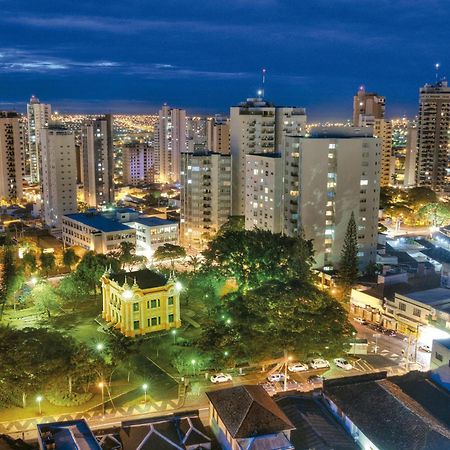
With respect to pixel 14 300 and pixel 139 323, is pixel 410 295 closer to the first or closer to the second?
pixel 139 323

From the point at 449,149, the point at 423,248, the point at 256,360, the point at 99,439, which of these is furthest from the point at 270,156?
the point at 449,149

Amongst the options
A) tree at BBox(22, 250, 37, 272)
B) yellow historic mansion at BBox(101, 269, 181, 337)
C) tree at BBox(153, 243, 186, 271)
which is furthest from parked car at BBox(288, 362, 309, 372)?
tree at BBox(22, 250, 37, 272)

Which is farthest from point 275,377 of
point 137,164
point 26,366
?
point 137,164

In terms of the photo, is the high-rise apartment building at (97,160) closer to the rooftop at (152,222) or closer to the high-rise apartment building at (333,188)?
the rooftop at (152,222)

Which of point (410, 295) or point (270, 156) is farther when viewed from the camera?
point (270, 156)

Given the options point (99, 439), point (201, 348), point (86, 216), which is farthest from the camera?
point (86, 216)
